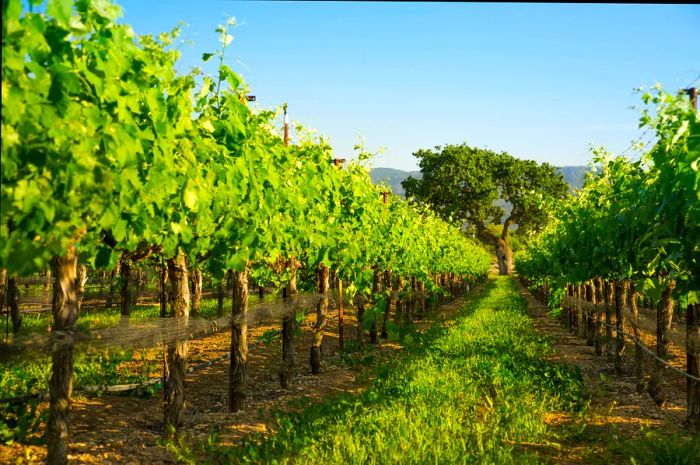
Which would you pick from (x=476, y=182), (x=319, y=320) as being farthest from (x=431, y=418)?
(x=476, y=182)

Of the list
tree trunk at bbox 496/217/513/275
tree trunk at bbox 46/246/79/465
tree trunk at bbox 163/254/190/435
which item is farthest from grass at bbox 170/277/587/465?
tree trunk at bbox 496/217/513/275

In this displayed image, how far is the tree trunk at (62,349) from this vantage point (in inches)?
202

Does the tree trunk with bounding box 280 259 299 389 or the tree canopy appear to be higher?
the tree canopy

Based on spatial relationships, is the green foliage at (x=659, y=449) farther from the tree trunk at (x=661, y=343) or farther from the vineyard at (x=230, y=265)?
the tree trunk at (x=661, y=343)

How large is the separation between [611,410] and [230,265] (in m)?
6.46

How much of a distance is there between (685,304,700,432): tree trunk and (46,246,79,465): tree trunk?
7.69m

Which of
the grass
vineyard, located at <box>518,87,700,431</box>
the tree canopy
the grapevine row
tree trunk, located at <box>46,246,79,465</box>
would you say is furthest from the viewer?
the tree canopy

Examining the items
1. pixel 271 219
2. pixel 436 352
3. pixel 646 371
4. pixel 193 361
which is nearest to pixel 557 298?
pixel 646 371

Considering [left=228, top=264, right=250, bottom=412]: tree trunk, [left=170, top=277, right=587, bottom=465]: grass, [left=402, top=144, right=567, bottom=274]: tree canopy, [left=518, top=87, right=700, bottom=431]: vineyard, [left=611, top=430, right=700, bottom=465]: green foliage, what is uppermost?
[left=402, top=144, right=567, bottom=274]: tree canopy

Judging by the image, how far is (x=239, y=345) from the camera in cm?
941

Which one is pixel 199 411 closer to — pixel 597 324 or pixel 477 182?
pixel 597 324

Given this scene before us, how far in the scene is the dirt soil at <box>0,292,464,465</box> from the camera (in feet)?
22.9

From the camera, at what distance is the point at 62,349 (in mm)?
5137

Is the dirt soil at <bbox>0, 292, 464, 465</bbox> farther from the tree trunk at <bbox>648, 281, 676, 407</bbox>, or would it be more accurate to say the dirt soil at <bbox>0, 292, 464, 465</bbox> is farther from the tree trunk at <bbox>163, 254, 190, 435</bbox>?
the tree trunk at <bbox>648, 281, 676, 407</bbox>
